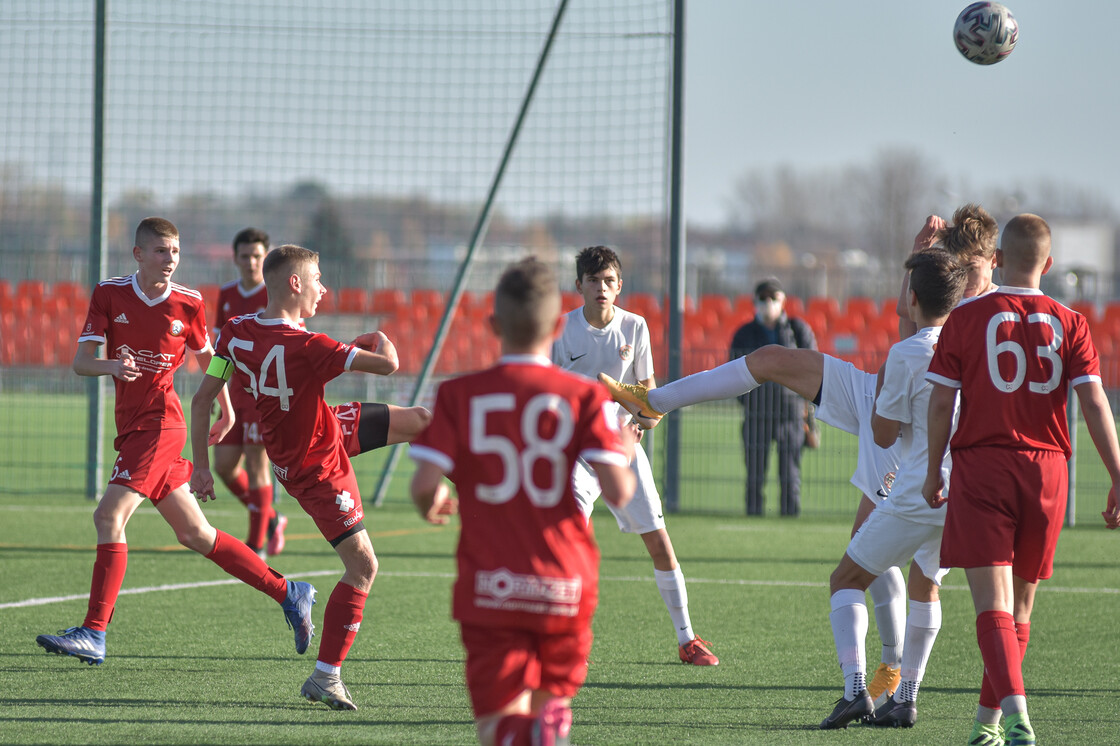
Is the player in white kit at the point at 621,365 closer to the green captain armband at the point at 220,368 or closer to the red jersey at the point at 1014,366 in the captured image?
the green captain armband at the point at 220,368

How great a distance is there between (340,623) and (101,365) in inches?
75.0

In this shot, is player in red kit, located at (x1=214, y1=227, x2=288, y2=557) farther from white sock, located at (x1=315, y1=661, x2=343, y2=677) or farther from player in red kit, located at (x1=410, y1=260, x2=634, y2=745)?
player in red kit, located at (x1=410, y1=260, x2=634, y2=745)

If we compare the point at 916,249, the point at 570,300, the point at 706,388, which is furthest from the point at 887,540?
the point at 570,300

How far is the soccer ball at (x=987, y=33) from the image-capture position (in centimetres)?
661

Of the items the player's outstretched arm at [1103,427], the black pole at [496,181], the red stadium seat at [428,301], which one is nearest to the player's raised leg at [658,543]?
the player's outstretched arm at [1103,427]

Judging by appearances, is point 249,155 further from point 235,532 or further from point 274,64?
point 235,532

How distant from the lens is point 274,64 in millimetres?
12133

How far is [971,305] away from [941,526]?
0.92 metres

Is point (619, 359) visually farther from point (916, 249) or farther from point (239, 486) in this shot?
point (239, 486)

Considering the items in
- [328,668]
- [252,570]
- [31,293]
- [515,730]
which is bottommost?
[328,668]

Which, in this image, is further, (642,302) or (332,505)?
(642,302)

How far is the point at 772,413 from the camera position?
11.6 metres

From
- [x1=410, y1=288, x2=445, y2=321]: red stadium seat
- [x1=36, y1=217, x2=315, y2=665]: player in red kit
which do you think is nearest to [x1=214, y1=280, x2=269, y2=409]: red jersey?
[x1=36, y1=217, x2=315, y2=665]: player in red kit

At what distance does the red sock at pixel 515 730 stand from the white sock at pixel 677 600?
9.55 ft
